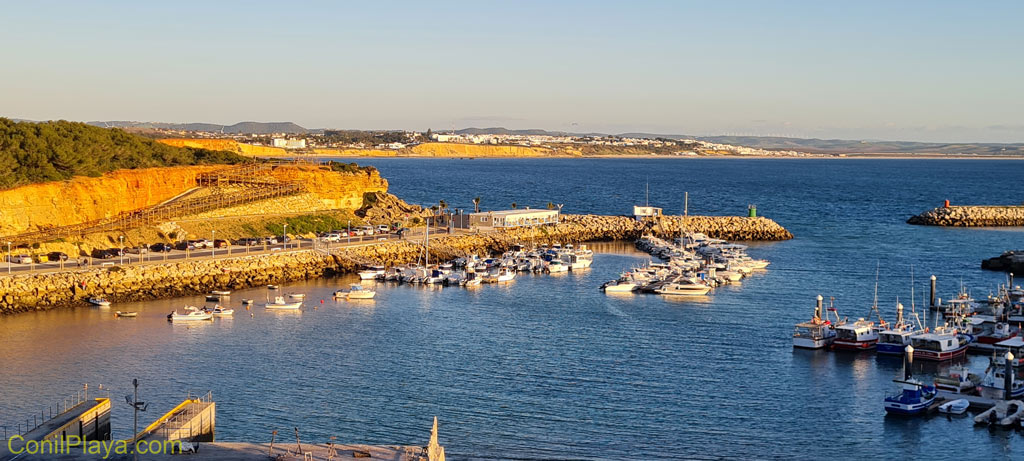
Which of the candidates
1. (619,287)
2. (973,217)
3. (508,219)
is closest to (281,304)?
(619,287)

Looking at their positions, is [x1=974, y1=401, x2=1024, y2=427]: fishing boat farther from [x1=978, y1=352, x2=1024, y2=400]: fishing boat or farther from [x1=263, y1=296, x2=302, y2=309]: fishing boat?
[x1=263, y1=296, x2=302, y2=309]: fishing boat

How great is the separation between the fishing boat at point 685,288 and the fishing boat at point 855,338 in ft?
42.2

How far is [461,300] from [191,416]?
89.1ft

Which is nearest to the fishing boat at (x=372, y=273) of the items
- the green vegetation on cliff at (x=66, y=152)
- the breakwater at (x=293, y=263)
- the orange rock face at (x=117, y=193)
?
the breakwater at (x=293, y=263)

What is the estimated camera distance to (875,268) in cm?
6103

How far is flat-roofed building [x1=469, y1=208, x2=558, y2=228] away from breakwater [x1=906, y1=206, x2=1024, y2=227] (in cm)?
3646

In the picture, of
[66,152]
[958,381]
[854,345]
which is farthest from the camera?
[66,152]

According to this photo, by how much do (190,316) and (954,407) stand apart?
28.6 meters

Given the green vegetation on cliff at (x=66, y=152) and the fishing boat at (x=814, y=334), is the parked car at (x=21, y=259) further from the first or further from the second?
the fishing boat at (x=814, y=334)

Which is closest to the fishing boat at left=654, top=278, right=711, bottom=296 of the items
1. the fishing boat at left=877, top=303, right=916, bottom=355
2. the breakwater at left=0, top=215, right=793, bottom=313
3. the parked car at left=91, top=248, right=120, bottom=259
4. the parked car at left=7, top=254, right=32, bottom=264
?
the fishing boat at left=877, top=303, right=916, bottom=355

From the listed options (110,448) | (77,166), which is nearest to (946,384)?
(110,448)

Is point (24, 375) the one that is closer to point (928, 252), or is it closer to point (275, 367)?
point (275, 367)

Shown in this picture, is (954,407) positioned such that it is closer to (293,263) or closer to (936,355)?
(936,355)

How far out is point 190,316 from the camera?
42.5 m
